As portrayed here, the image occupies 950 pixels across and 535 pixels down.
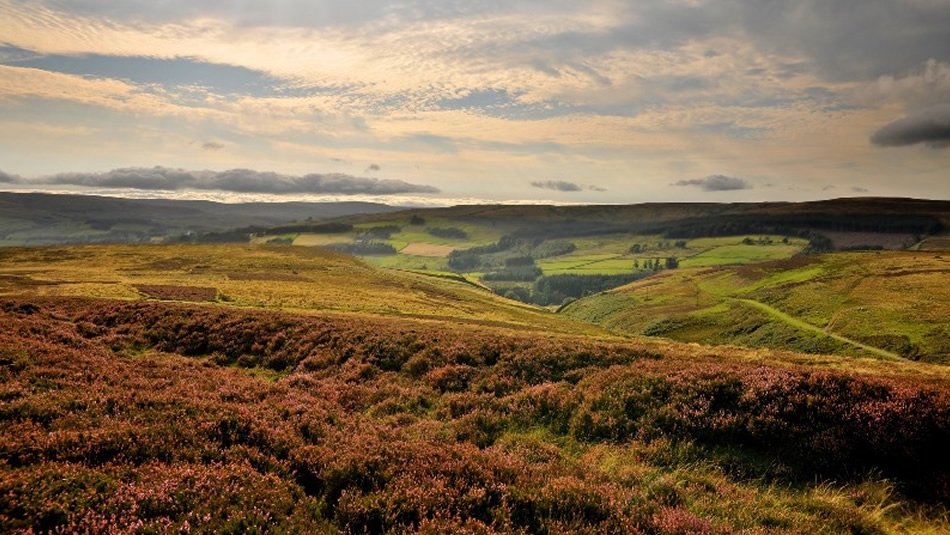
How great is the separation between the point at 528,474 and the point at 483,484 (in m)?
1.11

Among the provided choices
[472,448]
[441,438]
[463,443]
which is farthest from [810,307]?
[472,448]

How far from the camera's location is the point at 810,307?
313 ft

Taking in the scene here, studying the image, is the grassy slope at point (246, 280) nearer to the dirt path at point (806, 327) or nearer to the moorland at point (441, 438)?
the moorland at point (441, 438)

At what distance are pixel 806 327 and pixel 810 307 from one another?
1379cm

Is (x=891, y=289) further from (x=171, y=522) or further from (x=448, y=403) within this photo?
(x=171, y=522)

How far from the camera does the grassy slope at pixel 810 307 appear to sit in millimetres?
73312

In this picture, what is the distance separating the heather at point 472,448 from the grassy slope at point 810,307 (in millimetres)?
72640

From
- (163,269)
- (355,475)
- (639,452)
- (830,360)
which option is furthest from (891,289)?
(163,269)

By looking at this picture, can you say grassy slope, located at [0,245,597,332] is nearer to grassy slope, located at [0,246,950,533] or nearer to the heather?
grassy slope, located at [0,246,950,533]

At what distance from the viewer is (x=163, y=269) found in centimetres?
8244

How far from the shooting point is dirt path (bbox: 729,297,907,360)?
67188 millimetres

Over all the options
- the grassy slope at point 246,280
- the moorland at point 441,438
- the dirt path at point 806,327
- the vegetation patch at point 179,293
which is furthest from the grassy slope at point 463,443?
the dirt path at point 806,327

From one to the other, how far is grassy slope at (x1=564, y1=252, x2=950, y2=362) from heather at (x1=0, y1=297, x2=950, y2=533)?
7264 centimetres

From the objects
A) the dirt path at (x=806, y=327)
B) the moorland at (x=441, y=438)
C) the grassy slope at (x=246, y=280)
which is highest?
the moorland at (x=441, y=438)
